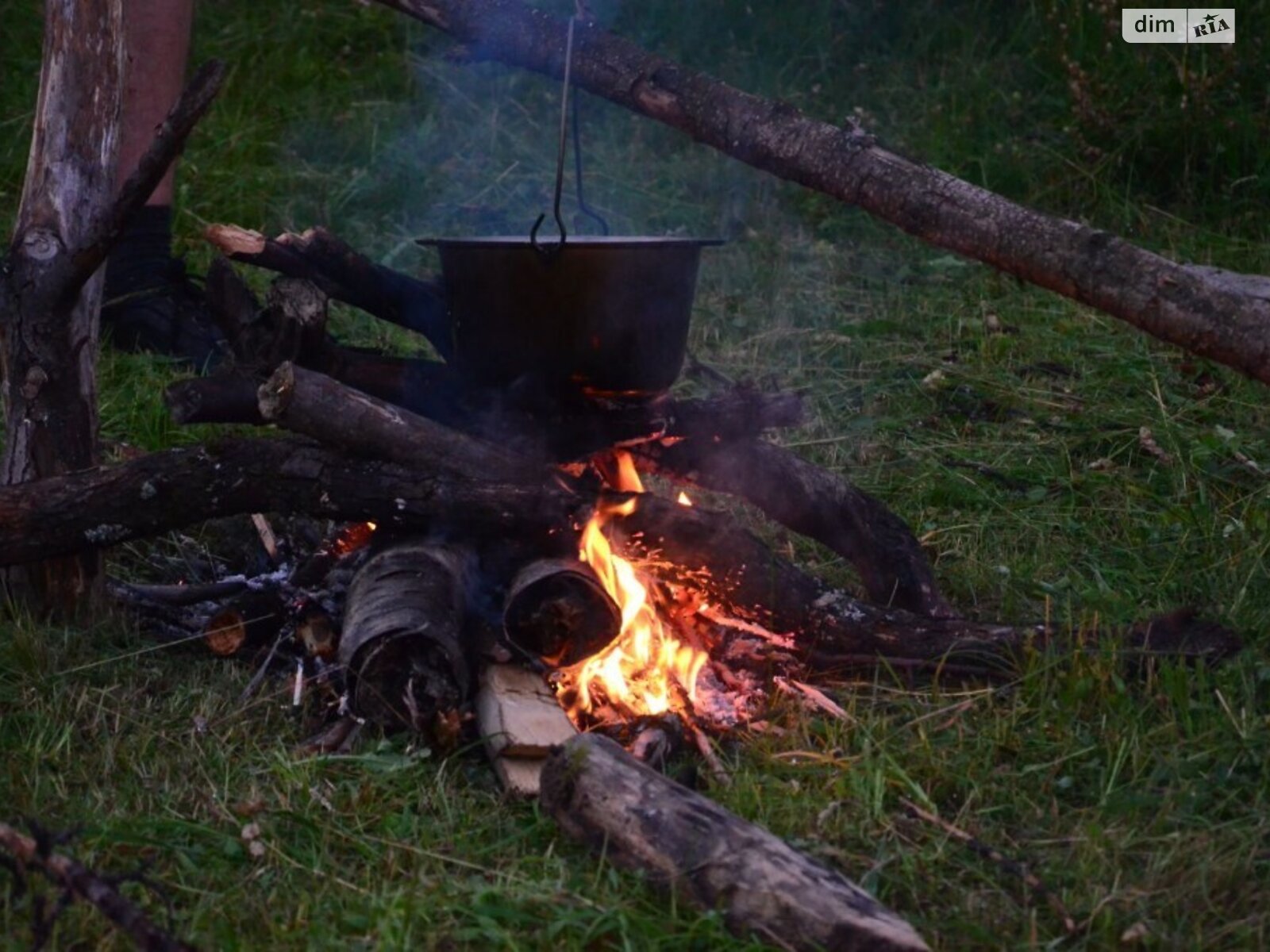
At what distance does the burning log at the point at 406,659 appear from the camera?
2.82 metres

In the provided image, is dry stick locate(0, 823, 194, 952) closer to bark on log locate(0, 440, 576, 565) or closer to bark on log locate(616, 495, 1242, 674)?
bark on log locate(0, 440, 576, 565)

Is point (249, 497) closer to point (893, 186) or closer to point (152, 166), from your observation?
point (152, 166)

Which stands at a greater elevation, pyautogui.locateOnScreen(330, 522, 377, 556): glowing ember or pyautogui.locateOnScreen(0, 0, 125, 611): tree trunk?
pyautogui.locateOnScreen(0, 0, 125, 611): tree trunk

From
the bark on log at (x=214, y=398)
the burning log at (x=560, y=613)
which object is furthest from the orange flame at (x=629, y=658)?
the bark on log at (x=214, y=398)

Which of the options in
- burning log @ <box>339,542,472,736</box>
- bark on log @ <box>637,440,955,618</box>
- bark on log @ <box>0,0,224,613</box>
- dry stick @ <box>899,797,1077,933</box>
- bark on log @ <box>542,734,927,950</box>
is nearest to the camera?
bark on log @ <box>542,734,927,950</box>

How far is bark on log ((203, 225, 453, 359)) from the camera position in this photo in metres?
3.26

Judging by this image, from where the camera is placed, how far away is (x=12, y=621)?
3.17 meters

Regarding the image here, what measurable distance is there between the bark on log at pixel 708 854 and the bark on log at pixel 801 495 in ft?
3.34

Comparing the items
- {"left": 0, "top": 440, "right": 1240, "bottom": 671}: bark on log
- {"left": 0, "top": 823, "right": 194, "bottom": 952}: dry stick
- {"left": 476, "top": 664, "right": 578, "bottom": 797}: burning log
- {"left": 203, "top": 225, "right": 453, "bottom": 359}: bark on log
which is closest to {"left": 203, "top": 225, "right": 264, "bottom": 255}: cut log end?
{"left": 203, "top": 225, "right": 453, "bottom": 359}: bark on log

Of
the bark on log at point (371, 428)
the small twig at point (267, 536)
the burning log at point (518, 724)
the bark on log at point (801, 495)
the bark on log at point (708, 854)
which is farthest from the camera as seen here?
the small twig at point (267, 536)

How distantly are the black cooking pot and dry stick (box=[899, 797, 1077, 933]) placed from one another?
3.52ft

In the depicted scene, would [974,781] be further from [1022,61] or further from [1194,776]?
[1022,61]

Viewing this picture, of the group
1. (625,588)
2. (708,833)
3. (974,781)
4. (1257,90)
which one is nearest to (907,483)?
(625,588)

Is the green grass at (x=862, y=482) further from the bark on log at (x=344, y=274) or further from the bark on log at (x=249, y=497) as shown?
the bark on log at (x=344, y=274)
